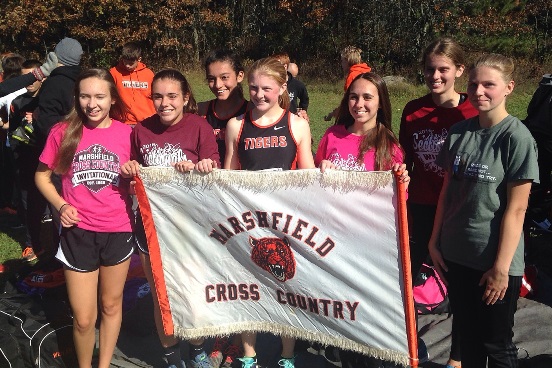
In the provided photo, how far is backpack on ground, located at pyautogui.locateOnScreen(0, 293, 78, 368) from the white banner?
801 mm

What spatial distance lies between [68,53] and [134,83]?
5.79 feet

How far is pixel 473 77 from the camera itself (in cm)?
275

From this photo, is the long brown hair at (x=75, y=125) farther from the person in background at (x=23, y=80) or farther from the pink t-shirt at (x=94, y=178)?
the person in background at (x=23, y=80)

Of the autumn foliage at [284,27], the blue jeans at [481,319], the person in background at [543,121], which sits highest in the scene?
the autumn foliage at [284,27]

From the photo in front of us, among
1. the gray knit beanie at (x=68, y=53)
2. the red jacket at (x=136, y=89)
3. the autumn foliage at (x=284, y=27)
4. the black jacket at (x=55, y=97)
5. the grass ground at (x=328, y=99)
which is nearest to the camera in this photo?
the black jacket at (x=55, y=97)

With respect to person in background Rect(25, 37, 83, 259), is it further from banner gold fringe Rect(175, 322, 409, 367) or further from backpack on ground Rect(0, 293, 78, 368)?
banner gold fringe Rect(175, 322, 409, 367)

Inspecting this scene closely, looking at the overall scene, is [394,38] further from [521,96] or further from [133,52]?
[133,52]

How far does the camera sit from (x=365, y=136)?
3270 mm

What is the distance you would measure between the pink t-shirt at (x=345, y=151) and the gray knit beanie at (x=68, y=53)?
289 cm

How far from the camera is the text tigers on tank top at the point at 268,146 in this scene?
3.33m

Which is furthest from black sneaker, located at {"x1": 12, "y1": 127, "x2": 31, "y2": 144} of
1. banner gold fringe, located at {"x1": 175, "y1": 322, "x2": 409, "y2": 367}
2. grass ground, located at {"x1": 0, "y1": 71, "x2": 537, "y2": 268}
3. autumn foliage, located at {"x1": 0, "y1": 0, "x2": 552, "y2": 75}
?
autumn foliage, located at {"x1": 0, "y1": 0, "x2": 552, "y2": 75}

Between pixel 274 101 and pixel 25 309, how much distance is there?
7.34 ft

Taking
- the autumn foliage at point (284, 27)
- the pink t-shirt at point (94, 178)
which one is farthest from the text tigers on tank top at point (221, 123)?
the autumn foliage at point (284, 27)

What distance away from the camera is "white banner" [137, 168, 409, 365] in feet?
9.80
